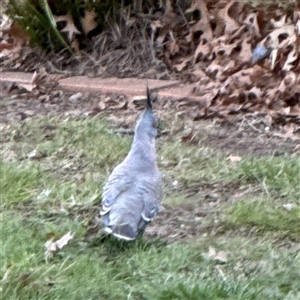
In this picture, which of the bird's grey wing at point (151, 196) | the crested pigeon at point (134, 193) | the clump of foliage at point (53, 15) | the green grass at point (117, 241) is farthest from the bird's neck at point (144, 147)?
the clump of foliage at point (53, 15)

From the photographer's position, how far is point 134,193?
5.17 metres

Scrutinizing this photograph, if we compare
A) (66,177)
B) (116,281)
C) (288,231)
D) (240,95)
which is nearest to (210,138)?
(240,95)

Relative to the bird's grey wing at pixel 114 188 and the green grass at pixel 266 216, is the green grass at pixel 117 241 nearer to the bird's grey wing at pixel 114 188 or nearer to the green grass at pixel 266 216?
the green grass at pixel 266 216

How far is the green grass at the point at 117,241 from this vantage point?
4.64 m

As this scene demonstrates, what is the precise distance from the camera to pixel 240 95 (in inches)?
317

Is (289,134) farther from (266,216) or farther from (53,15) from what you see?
(53,15)

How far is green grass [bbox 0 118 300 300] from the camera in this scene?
4641 millimetres

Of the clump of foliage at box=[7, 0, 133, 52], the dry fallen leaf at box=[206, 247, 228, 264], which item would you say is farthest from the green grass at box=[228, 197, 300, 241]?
the clump of foliage at box=[7, 0, 133, 52]

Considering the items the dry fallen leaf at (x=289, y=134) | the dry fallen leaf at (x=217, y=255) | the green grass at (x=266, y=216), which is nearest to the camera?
the dry fallen leaf at (x=217, y=255)

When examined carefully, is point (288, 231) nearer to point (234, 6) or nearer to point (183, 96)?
point (183, 96)

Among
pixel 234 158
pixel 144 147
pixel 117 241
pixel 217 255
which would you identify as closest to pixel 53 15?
pixel 234 158

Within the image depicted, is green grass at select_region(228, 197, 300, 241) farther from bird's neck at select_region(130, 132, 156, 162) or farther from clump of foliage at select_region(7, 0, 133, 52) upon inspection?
clump of foliage at select_region(7, 0, 133, 52)

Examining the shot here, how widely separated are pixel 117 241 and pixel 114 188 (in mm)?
303

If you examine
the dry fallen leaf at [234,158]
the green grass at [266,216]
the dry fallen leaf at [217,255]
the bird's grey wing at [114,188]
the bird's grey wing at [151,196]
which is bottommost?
the dry fallen leaf at [234,158]
